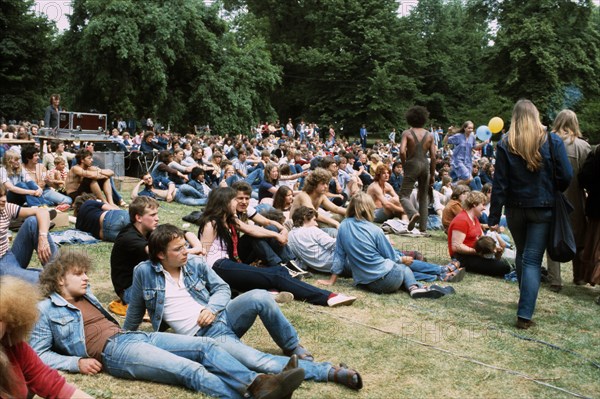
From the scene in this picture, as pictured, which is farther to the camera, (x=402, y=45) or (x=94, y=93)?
(x=402, y=45)

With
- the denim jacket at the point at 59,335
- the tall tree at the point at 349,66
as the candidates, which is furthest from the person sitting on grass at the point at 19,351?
the tall tree at the point at 349,66

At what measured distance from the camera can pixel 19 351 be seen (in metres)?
3.04

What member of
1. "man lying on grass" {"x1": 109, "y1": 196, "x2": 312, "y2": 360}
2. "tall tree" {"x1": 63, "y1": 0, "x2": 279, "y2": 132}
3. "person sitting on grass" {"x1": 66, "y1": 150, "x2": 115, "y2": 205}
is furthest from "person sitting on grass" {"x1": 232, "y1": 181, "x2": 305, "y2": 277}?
"tall tree" {"x1": 63, "y1": 0, "x2": 279, "y2": 132}

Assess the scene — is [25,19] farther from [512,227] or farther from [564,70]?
[512,227]

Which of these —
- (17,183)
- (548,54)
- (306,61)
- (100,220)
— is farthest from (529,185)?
(306,61)

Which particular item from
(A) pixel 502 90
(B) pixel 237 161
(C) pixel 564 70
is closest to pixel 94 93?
(B) pixel 237 161

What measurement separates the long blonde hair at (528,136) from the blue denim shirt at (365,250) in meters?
1.75

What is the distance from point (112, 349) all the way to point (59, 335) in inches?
13.3

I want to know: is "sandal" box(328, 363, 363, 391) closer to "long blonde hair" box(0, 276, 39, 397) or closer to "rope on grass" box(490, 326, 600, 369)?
"rope on grass" box(490, 326, 600, 369)

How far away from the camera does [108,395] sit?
3.88 m

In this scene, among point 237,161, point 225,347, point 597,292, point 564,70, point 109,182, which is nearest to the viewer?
point 225,347

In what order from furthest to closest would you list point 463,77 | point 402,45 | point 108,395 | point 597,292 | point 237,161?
point 463,77
point 402,45
point 237,161
point 597,292
point 108,395

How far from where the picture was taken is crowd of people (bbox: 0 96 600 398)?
12.9 feet

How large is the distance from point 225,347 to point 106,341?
0.76 m
